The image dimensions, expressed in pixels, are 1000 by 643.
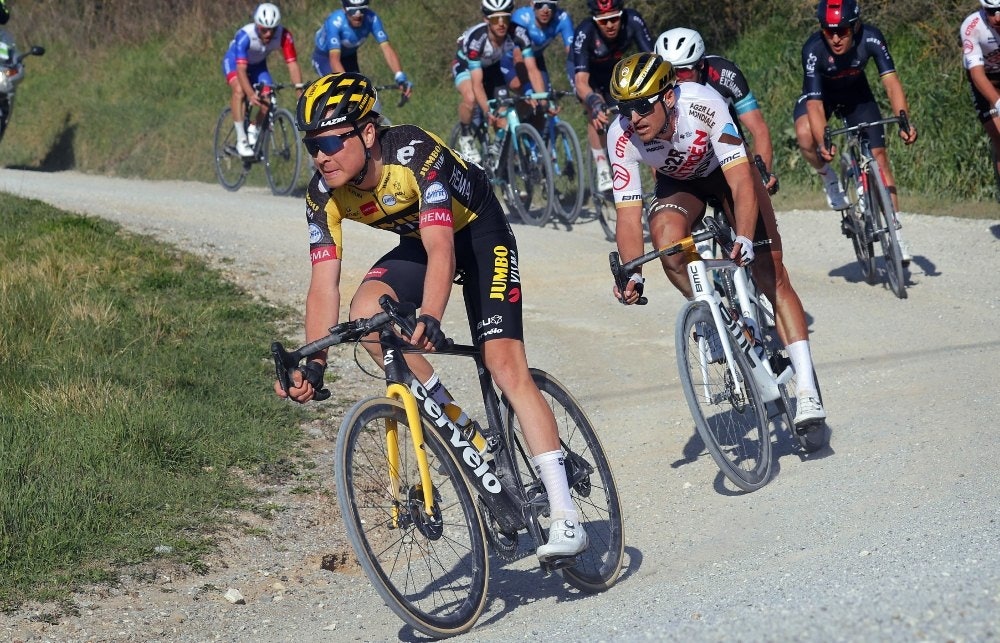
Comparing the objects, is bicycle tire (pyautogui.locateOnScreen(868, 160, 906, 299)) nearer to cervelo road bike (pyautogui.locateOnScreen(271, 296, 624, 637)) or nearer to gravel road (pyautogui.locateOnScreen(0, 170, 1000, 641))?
gravel road (pyautogui.locateOnScreen(0, 170, 1000, 641))

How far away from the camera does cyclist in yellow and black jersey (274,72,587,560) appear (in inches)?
204

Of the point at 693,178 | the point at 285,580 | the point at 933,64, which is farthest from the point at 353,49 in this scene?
the point at 285,580

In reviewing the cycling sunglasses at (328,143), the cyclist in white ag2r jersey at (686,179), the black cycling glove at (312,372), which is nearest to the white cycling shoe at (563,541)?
the black cycling glove at (312,372)

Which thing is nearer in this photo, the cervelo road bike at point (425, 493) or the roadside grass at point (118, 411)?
the cervelo road bike at point (425, 493)

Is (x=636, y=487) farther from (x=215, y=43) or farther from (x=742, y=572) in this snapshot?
(x=215, y=43)

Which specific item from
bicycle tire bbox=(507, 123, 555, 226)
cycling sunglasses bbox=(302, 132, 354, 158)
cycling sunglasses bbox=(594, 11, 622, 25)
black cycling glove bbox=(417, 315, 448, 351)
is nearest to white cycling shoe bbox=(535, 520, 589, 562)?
black cycling glove bbox=(417, 315, 448, 351)

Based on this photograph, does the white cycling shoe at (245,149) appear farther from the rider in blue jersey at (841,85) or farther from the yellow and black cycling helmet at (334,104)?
the yellow and black cycling helmet at (334,104)

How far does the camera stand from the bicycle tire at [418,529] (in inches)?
195

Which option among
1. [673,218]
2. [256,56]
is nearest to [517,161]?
[256,56]

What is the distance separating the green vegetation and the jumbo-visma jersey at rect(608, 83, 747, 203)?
8004 millimetres

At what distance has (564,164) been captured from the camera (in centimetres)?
1415

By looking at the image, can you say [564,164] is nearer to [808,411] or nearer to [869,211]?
[869,211]

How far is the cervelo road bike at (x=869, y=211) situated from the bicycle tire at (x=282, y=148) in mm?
8102

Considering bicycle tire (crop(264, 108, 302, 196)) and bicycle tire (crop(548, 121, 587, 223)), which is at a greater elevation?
bicycle tire (crop(264, 108, 302, 196))
